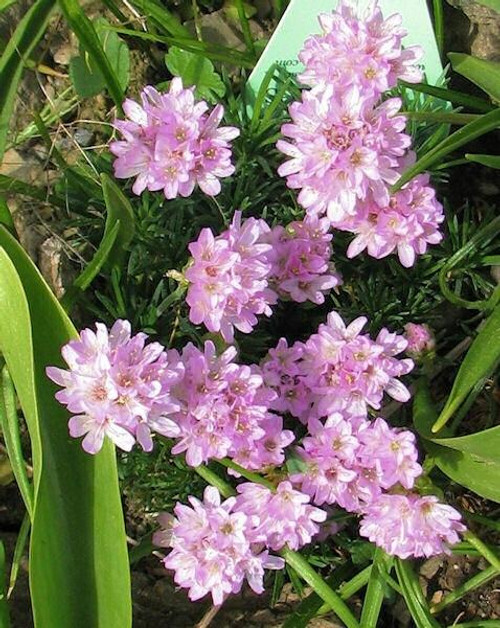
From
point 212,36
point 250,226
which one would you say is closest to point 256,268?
point 250,226

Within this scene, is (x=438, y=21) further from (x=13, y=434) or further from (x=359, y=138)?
(x=13, y=434)

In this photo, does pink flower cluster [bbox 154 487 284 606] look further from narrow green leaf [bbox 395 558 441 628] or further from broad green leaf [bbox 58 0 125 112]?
broad green leaf [bbox 58 0 125 112]

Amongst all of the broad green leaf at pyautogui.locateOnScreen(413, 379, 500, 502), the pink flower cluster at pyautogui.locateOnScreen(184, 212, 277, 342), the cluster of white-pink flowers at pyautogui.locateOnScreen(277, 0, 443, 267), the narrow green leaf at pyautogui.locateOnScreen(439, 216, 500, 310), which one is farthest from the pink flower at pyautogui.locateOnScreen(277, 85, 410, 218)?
the broad green leaf at pyautogui.locateOnScreen(413, 379, 500, 502)

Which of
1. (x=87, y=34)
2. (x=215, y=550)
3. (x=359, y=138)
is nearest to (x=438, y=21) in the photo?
(x=359, y=138)

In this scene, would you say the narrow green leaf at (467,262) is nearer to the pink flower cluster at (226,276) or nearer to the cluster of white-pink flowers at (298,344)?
the cluster of white-pink flowers at (298,344)

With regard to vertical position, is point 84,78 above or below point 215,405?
above

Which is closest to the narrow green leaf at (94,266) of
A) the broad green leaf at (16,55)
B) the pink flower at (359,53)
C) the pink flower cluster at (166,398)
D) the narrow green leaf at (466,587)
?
the pink flower cluster at (166,398)

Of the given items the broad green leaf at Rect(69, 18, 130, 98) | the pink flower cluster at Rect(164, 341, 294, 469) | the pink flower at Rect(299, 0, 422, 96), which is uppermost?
the pink flower at Rect(299, 0, 422, 96)
